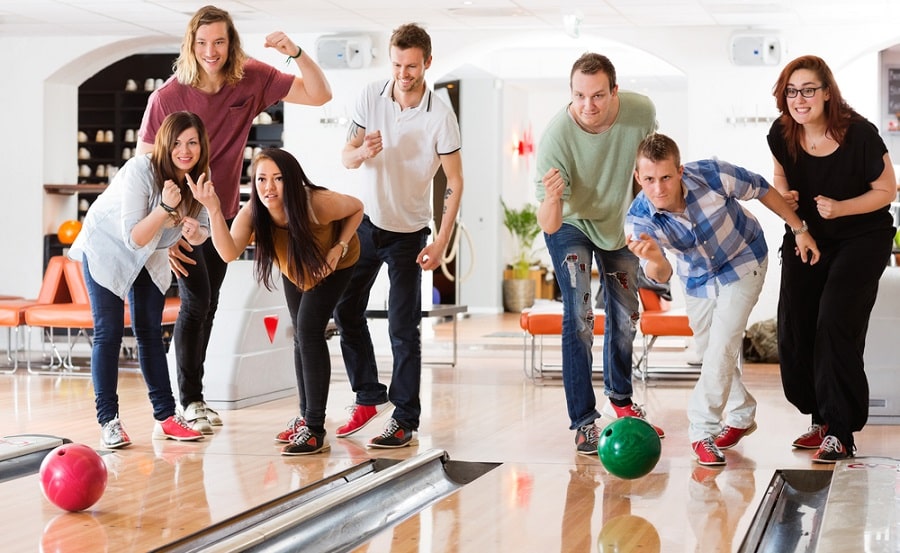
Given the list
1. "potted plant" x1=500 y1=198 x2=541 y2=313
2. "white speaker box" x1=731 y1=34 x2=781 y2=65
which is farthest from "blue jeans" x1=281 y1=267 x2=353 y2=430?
"potted plant" x1=500 y1=198 x2=541 y2=313

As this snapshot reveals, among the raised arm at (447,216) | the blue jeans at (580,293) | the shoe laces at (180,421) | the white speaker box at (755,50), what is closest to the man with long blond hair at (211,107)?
the shoe laces at (180,421)

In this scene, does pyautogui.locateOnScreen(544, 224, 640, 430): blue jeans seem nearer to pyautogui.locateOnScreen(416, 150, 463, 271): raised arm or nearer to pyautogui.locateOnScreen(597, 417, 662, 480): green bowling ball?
pyautogui.locateOnScreen(416, 150, 463, 271): raised arm

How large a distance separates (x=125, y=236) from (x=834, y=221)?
2.41m

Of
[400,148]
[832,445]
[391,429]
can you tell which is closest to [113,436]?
[391,429]

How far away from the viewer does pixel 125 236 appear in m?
4.16

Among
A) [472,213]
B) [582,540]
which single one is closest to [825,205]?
[582,540]

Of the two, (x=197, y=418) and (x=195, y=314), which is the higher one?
(x=195, y=314)

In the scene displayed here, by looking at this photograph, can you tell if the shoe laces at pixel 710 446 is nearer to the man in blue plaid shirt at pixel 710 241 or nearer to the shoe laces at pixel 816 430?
the man in blue plaid shirt at pixel 710 241

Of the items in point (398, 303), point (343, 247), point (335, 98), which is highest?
point (335, 98)

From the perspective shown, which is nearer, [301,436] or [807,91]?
[807,91]

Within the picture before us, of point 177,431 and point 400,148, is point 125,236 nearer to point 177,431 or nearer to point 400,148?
point 177,431

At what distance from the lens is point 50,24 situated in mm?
9430

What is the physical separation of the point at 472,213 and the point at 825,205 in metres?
10.2

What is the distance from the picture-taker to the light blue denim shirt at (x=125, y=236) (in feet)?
13.8
